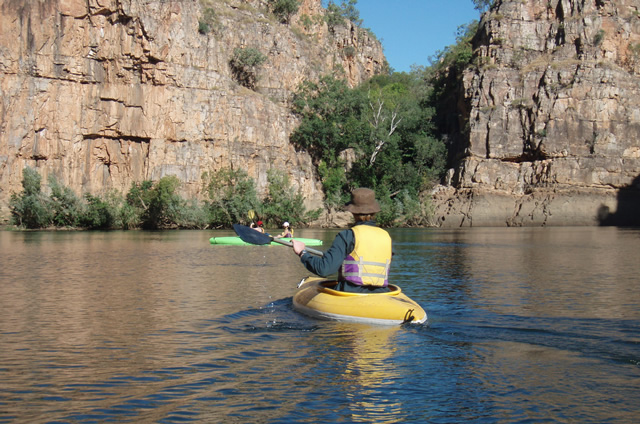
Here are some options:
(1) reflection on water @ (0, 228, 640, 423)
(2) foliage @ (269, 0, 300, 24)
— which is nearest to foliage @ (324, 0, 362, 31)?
(2) foliage @ (269, 0, 300, 24)

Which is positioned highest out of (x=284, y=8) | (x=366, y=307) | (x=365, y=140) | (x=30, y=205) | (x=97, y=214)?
(x=284, y=8)

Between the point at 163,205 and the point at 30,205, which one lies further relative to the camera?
the point at 163,205

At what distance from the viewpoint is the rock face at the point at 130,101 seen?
51.9 metres

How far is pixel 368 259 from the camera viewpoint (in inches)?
396

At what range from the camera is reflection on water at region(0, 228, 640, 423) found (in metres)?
6.31

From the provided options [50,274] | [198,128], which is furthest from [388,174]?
[50,274]

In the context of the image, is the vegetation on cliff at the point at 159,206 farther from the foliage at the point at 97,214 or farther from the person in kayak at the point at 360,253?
the person in kayak at the point at 360,253

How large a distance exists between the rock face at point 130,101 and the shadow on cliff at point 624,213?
25.7 meters

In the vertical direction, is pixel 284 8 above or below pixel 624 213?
above

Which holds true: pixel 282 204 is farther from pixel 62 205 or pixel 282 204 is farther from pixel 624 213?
pixel 624 213

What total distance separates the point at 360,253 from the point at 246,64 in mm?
56702

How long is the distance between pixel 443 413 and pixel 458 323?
15.1 ft

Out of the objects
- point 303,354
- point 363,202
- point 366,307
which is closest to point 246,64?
point 363,202

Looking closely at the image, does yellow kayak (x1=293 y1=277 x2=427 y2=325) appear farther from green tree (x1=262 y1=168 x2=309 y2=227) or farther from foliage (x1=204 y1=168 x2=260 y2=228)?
green tree (x1=262 y1=168 x2=309 y2=227)
